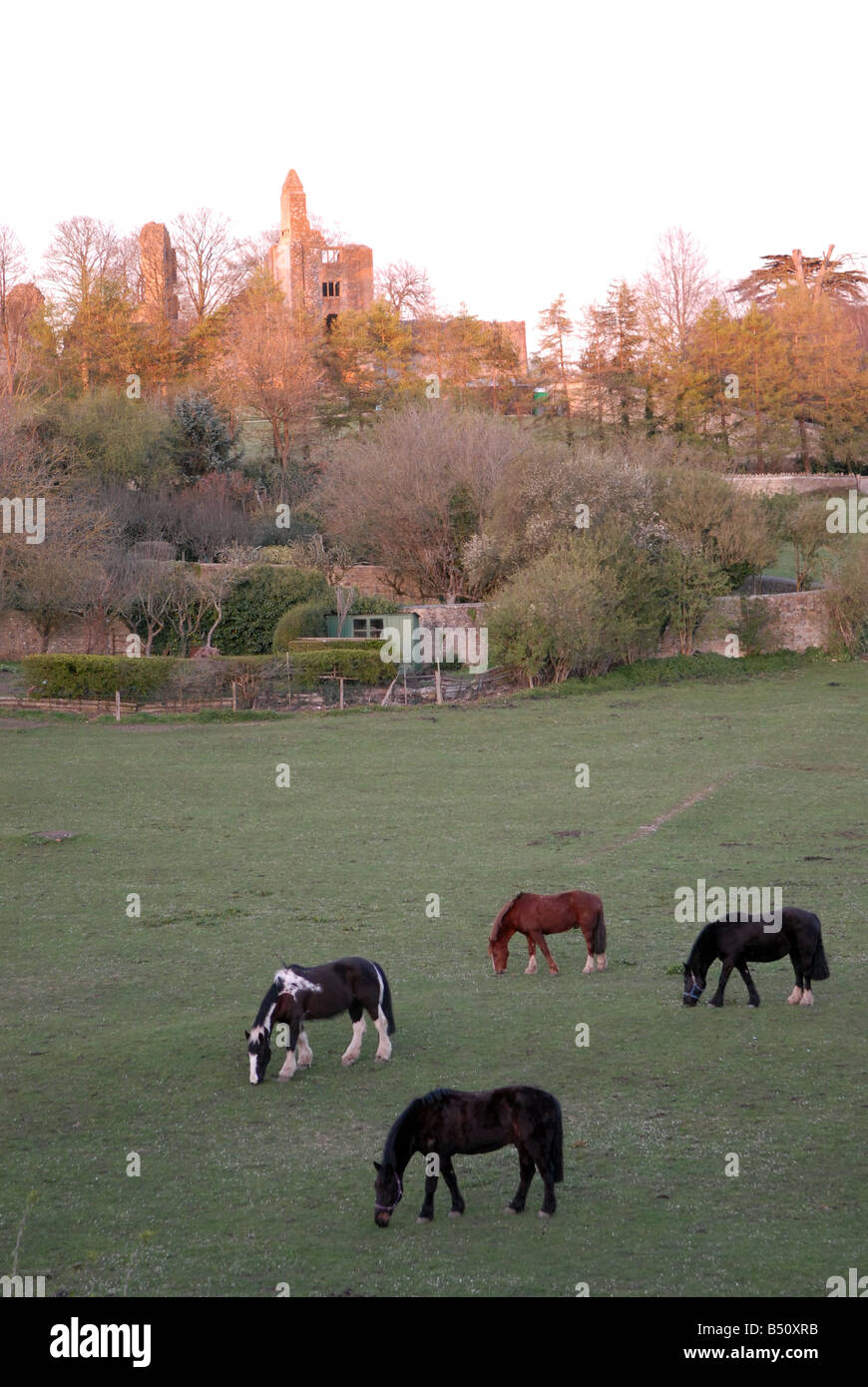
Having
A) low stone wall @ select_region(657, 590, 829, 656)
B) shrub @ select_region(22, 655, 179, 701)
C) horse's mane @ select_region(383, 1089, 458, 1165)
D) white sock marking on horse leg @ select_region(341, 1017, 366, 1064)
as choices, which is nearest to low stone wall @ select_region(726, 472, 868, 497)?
low stone wall @ select_region(657, 590, 829, 656)

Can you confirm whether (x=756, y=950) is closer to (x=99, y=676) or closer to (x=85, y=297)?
(x=99, y=676)

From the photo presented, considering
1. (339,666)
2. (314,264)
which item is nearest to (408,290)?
(314,264)

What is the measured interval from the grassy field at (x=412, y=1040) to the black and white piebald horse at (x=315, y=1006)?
0.83 feet

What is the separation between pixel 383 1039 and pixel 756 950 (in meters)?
3.94

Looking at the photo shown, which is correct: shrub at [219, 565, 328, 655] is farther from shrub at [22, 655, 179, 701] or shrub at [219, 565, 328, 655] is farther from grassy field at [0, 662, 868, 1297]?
grassy field at [0, 662, 868, 1297]

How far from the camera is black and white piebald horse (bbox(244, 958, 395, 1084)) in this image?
11.3 meters

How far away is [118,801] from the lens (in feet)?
89.7

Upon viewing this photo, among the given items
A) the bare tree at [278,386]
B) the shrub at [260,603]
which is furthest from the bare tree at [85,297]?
the shrub at [260,603]

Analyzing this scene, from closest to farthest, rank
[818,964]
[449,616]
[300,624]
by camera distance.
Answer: [818,964] < [300,624] < [449,616]

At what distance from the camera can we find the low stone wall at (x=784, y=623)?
150ft

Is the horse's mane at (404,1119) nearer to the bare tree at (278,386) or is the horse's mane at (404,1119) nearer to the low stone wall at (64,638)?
the low stone wall at (64,638)

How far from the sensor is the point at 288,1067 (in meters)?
11.4

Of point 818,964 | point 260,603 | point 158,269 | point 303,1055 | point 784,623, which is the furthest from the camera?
point 158,269

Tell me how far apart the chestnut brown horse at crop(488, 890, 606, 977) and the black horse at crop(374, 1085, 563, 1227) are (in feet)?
19.6
